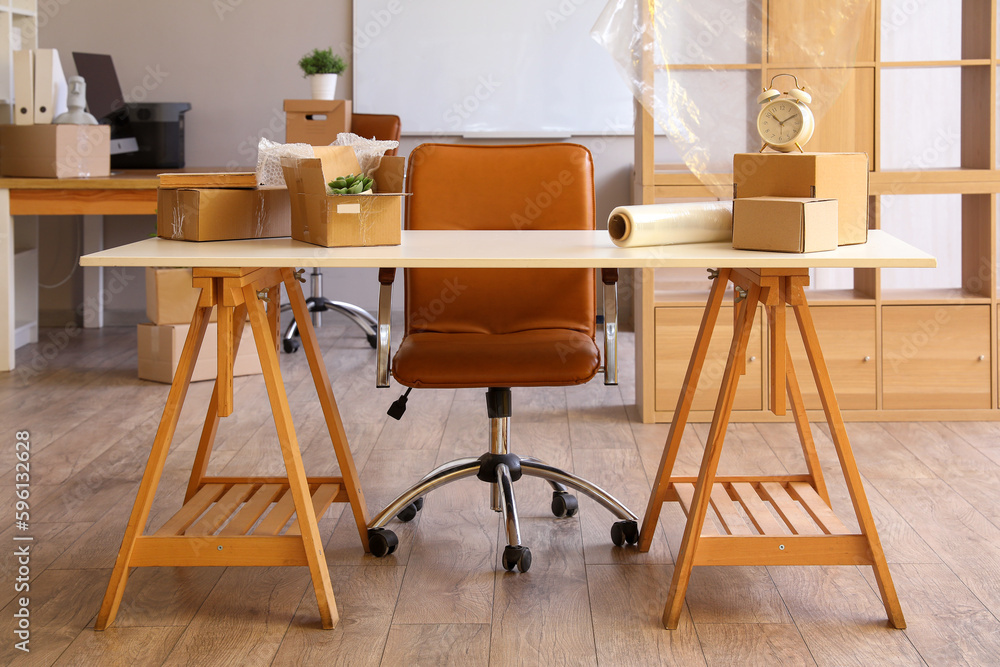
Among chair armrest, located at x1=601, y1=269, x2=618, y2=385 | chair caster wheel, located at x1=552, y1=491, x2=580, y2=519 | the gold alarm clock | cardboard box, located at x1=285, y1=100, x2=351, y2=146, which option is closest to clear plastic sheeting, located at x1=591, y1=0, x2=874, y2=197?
the gold alarm clock

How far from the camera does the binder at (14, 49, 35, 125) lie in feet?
12.4

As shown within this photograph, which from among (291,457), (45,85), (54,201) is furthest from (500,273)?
(45,85)

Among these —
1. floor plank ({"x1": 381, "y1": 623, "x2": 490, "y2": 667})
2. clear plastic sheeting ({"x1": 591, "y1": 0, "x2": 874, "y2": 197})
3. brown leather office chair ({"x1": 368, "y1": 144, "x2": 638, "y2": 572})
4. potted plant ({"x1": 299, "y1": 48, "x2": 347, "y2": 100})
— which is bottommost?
floor plank ({"x1": 381, "y1": 623, "x2": 490, "y2": 667})

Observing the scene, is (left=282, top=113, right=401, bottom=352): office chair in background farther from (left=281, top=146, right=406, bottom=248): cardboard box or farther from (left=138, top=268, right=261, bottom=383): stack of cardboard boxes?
(left=281, top=146, right=406, bottom=248): cardboard box

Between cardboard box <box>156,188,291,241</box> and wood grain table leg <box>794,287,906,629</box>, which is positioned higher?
cardboard box <box>156,188,291,241</box>

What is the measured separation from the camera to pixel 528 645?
5.56 ft

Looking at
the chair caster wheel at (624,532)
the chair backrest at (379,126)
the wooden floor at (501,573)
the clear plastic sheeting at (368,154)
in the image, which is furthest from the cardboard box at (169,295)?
the chair caster wheel at (624,532)

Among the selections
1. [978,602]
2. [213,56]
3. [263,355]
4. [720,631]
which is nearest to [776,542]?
[720,631]

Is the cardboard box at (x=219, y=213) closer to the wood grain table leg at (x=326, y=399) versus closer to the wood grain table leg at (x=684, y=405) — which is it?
the wood grain table leg at (x=326, y=399)

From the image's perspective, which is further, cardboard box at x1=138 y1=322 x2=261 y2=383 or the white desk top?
cardboard box at x1=138 y1=322 x2=261 y2=383

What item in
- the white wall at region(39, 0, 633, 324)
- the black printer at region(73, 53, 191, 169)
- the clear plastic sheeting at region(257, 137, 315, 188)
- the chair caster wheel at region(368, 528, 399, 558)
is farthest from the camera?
the white wall at region(39, 0, 633, 324)

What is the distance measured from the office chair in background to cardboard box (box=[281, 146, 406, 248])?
2244 millimetres

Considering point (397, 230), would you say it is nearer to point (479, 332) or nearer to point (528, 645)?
point (479, 332)

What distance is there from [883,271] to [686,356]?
718 mm
